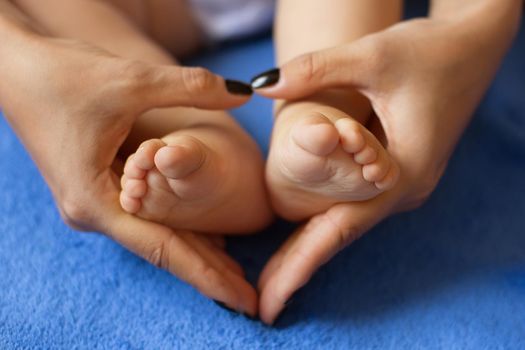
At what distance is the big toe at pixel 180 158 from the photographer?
19.6 inches

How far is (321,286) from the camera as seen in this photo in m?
0.66

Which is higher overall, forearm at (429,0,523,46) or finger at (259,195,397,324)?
forearm at (429,0,523,46)

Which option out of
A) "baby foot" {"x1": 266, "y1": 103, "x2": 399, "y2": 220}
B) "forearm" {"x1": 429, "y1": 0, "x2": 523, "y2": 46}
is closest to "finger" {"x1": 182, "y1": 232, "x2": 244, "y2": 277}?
"baby foot" {"x1": 266, "y1": 103, "x2": 399, "y2": 220}

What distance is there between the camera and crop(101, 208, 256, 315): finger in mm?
581

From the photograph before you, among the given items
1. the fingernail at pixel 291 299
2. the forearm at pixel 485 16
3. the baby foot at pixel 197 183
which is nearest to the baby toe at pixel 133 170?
the baby foot at pixel 197 183

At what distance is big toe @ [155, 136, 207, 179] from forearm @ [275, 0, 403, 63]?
24cm

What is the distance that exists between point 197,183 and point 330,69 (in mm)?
184

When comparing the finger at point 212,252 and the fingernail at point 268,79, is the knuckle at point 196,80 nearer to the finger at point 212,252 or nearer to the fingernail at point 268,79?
the fingernail at point 268,79

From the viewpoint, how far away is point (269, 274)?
64 cm

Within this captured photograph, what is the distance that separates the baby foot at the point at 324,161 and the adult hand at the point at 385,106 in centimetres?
3

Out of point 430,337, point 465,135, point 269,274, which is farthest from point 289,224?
point 465,135

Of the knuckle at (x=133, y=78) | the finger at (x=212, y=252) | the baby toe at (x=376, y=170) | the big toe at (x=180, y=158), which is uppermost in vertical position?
the knuckle at (x=133, y=78)

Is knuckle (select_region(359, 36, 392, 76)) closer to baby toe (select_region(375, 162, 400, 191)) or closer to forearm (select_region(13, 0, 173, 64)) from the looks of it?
baby toe (select_region(375, 162, 400, 191))

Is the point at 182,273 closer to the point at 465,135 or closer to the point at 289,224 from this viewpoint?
the point at 289,224
